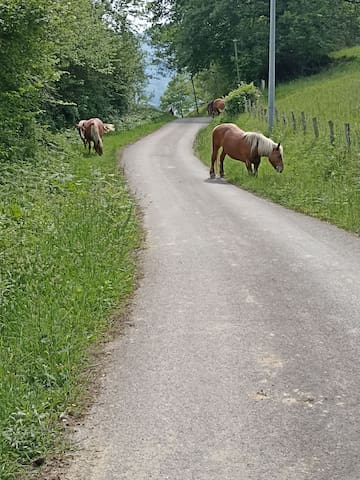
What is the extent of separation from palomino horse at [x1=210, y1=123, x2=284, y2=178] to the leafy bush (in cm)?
1634

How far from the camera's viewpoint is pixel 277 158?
17.3 m

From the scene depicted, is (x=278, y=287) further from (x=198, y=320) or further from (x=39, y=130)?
(x=39, y=130)

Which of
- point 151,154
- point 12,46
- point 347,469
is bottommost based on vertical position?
point 151,154

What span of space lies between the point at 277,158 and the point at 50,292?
37.6 ft

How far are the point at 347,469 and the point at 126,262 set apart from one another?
5.53m

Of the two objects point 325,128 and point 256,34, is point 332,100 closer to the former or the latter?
point 325,128

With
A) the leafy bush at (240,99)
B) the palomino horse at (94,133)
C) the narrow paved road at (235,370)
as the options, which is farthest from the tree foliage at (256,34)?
the narrow paved road at (235,370)

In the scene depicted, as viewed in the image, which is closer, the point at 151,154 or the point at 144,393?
the point at 144,393

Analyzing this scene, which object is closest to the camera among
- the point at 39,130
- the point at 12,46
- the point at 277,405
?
the point at 277,405

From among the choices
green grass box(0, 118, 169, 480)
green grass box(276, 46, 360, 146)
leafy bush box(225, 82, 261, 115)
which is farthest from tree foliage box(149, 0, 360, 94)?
green grass box(0, 118, 169, 480)

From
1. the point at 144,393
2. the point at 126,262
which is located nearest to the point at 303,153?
the point at 126,262

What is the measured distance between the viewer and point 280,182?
1639 centimetres

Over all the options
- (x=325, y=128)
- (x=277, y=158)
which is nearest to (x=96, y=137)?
(x=325, y=128)

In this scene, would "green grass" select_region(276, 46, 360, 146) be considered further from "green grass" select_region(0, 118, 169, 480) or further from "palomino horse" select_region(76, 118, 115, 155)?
"green grass" select_region(0, 118, 169, 480)
